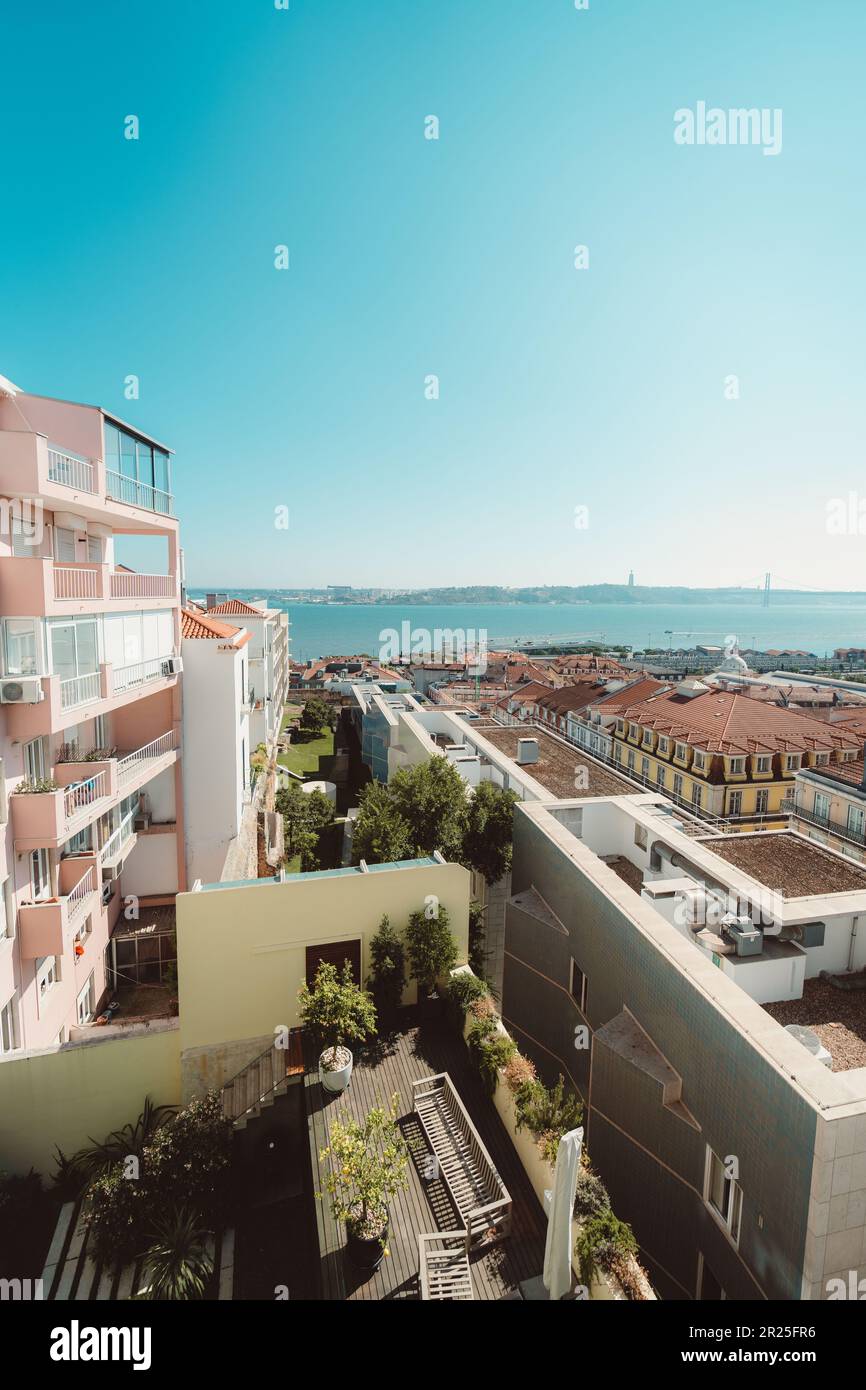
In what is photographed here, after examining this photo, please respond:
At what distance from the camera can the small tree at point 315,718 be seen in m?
52.3

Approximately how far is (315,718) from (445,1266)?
46.3 m

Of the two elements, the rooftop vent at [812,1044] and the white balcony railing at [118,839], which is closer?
the rooftop vent at [812,1044]

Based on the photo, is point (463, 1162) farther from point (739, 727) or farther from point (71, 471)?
point (739, 727)

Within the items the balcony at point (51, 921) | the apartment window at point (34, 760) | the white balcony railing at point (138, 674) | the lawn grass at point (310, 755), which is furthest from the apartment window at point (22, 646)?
the lawn grass at point (310, 755)

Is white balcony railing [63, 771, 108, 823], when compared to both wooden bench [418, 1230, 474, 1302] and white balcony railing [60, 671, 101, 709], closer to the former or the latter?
white balcony railing [60, 671, 101, 709]

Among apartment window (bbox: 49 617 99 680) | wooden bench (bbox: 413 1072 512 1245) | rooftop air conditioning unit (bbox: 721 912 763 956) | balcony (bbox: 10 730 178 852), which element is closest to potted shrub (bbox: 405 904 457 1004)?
wooden bench (bbox: 413 1072 512 1245)

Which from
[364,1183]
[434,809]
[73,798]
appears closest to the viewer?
[364,1183]

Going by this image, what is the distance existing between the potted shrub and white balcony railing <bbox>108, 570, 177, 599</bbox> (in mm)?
8785

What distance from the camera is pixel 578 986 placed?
1272 cm

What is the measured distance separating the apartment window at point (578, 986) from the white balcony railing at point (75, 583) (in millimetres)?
11392

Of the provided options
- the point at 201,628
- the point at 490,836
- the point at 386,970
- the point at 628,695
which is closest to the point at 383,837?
the point at 490,836

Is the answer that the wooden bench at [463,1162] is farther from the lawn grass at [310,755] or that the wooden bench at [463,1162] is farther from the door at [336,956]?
the lawn grass at [310,755]

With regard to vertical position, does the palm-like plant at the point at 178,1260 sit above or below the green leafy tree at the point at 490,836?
below

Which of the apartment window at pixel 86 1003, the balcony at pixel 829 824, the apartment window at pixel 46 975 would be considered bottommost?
the apartment window at pixel 86 1003
